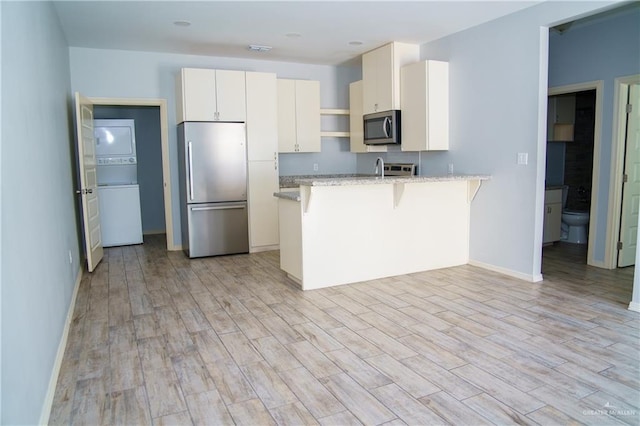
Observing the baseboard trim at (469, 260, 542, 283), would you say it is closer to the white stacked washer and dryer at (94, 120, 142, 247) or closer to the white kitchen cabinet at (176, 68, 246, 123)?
the white kitchen cabinet at (176, 68, 246, 123)

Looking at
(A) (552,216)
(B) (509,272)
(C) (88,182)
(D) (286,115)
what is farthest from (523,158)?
(C) (88,182)

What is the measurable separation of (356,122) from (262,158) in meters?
1.60

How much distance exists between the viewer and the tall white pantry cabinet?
540cm

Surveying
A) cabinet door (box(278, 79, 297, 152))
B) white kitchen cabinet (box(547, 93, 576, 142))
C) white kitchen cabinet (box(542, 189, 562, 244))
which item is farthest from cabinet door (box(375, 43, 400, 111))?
white kitchen cabinet (box(542, 189, 562, 244))

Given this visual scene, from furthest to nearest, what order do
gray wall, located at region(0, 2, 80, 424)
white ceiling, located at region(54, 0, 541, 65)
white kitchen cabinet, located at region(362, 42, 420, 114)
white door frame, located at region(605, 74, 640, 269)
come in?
white kitchen cabinet, located at region(362, 42, 420, 114) < white door frame, located at region(605, 74, 640, 269) < white ceiling, located at region(54, 0, 541, 65) < gray wall, located at region(0, 2, 80, 424)

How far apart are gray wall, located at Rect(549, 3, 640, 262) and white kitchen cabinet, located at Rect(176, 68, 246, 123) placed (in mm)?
3846

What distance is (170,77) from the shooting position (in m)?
5.87

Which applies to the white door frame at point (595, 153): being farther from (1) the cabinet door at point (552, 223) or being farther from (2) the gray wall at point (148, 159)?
(2) the gray wall at point (148, 159)

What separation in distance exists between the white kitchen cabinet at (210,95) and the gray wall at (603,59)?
3846 millimetres

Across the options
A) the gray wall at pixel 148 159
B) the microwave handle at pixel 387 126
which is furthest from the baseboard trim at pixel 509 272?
the gray wall at pixel 148 159

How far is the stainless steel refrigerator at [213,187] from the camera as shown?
5430 mm

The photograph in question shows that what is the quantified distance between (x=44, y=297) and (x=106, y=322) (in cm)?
102

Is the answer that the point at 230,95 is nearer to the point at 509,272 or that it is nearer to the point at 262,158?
the point at 262,158

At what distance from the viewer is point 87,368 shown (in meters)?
2.65
